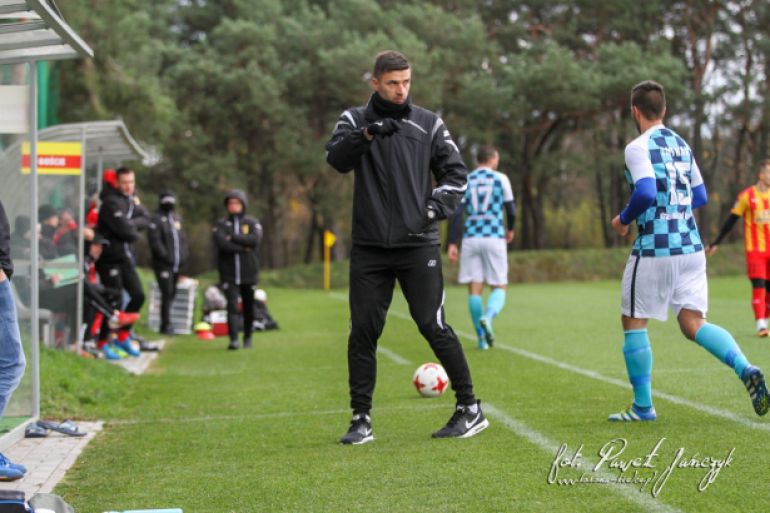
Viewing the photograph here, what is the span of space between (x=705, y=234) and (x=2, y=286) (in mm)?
45605

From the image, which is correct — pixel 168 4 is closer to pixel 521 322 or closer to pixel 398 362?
pixel 521 322

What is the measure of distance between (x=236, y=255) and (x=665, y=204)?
8463 millimetres

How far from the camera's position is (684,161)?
6672 millimetres

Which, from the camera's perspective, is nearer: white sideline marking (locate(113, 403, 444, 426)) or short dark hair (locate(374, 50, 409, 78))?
short dark hair (locate(374, 50, 409, 78))

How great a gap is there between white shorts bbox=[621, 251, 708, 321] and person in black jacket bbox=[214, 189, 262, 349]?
814 centimetres

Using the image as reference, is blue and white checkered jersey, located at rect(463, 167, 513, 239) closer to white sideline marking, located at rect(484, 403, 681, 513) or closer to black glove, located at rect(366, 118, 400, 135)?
white sideline marking, located at rect(484, 403, 681, 513)

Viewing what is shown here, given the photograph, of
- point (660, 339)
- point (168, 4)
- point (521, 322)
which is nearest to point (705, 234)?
point (168, 4)

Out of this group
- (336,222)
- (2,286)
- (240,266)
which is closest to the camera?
(2,286)

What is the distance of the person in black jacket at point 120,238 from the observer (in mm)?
12898

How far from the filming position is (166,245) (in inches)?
650

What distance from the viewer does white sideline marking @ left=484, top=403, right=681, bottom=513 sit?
15.0 feet

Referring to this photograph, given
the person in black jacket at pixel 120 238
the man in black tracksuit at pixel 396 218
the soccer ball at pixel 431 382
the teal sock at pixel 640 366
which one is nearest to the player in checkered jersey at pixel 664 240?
the teal sock at pixel 640 366

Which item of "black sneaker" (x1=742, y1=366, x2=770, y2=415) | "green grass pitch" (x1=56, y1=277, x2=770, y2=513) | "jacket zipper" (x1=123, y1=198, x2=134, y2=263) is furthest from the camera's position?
"jacket zipper" (x1=123, y1=198, x2=134, y2=263)

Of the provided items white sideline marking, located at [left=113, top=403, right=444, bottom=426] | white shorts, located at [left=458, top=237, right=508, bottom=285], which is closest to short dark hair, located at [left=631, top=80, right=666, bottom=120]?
white sideline marking, located at [left=113, top=403, right=444, bottom=426]
